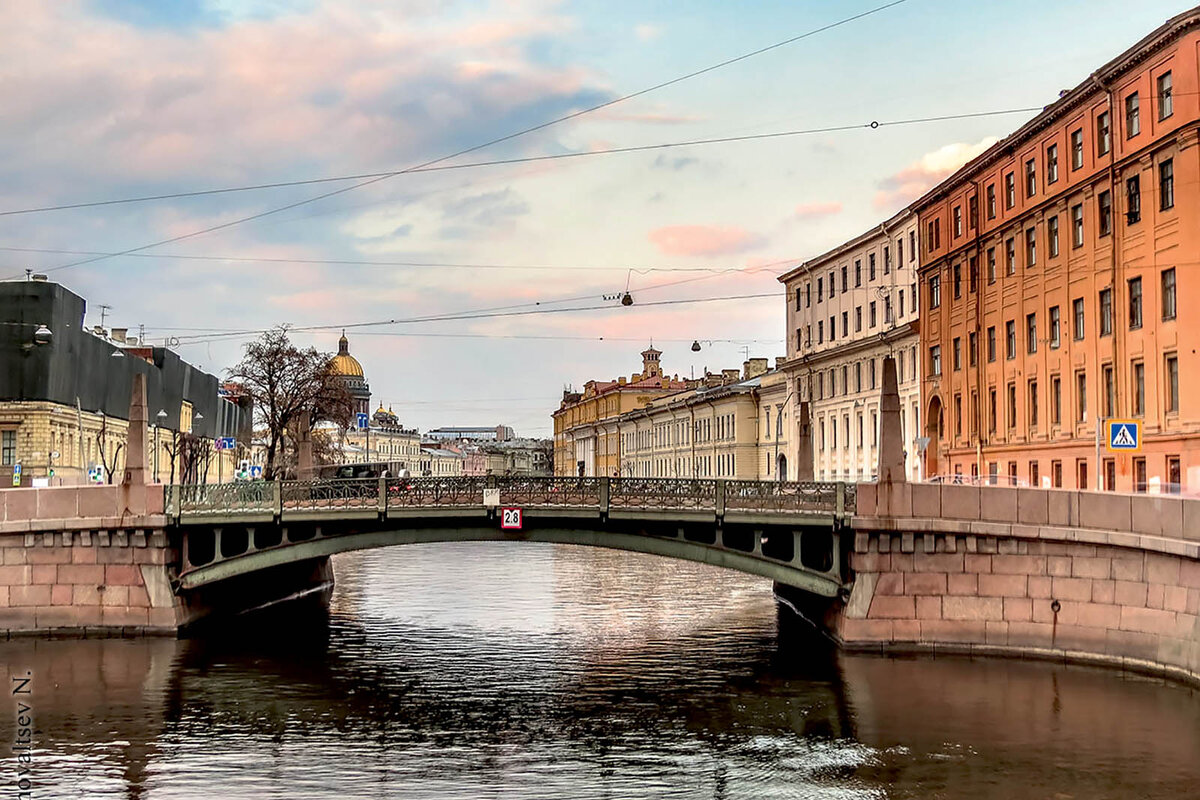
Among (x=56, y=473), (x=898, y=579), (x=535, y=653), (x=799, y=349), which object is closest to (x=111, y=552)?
(x=535, y=653)

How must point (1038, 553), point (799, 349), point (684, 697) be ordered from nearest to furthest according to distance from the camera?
point (684, 697) < point (1038, 553) < point (799, 349)

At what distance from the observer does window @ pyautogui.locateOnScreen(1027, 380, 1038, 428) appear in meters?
54.0

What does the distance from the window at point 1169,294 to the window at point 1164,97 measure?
4656mm

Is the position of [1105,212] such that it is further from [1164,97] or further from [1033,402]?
[1033,402]

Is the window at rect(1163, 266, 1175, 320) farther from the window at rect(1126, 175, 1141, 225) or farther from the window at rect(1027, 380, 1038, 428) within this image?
the window at rect(1027, 380, 1038, 428)

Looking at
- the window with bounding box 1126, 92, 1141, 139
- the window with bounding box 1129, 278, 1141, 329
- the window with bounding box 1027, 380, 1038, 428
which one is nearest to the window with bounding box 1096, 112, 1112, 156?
the window with bounding box 1126, 92, 1141, 139

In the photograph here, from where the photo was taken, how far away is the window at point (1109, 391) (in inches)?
1857

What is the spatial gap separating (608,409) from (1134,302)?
5091 inches

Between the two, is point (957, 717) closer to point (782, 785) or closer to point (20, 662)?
point (782, 785)

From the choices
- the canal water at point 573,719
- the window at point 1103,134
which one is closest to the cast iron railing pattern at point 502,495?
the canal water at point 573,719

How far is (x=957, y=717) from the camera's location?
2883 cm

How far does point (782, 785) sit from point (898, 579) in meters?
13.8

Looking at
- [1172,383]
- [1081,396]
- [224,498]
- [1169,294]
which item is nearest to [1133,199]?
[1169,294]

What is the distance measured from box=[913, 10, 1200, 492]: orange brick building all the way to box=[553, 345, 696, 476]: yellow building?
93.1 m
